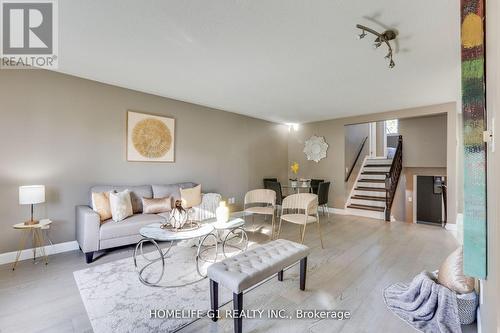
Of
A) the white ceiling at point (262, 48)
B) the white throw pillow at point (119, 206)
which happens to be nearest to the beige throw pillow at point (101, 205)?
the white throw pillow at point (119, 206)

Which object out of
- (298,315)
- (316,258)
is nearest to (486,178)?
(298,315)

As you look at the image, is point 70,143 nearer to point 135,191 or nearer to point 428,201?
point 135,191

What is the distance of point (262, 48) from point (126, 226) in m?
2.83

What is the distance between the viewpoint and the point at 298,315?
6.11ft

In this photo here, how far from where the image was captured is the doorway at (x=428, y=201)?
26.4 feet

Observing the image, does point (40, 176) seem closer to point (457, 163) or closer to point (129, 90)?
point (129, 90)

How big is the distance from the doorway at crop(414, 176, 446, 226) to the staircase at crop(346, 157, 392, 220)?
2.26m

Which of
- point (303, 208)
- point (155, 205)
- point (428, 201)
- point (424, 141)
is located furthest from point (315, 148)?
point (428, 201)

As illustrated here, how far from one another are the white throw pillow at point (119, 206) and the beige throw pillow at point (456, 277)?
361cm

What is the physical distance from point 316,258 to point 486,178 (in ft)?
7.22

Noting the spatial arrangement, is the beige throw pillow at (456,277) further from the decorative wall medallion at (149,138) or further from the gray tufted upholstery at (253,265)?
the decorative wall medallion at (149,138)

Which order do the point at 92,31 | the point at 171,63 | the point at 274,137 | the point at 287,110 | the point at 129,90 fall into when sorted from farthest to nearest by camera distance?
the point at 274,137
the point at 287,110
the point at 129,90
the point at 171,63
the point at 92,31

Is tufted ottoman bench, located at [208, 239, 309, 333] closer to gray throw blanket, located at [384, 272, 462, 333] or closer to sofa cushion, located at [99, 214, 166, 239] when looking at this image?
gray throw blanket, located at [384, 272, 462, 333]

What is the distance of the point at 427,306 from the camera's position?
180cm
